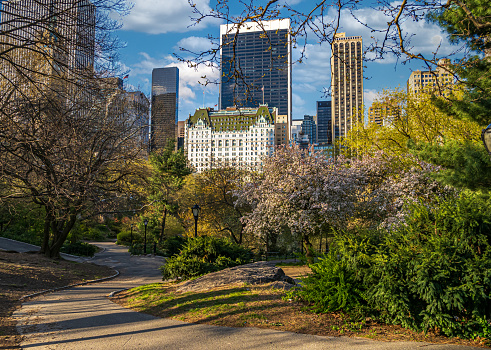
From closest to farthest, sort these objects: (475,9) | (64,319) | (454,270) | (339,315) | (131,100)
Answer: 1. (454,270)
2. (339,315)
3. (64,319)
4. (475,9)
5. (131,100)

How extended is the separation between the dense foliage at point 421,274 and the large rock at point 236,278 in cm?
285

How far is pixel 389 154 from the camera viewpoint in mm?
23688

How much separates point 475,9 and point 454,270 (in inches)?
295

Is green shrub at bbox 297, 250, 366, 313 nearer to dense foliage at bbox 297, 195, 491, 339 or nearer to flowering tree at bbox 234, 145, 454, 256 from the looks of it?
dense foliage at bbox 297, 195, 491, 339

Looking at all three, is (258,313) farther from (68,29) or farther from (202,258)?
(68,29)

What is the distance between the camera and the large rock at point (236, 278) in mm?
10000

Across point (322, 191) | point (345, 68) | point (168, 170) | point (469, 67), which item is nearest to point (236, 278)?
point (345, 68)

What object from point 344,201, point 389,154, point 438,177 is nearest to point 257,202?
A: point 344,201

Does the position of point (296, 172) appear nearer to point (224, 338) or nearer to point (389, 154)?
point (389, 154)

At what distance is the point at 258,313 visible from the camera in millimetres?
7293

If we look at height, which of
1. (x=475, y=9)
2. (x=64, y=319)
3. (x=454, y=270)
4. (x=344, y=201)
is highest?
→ (x=475, y=9)

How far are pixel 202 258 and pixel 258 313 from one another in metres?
5.83

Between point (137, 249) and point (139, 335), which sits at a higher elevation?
point (139, 335)

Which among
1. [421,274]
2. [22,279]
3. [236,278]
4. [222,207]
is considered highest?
[222,207]
